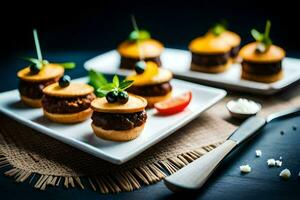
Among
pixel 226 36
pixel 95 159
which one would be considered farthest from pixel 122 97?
pixel 226 36

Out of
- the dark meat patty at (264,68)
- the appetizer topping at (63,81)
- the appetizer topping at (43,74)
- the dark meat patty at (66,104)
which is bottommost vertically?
the dark meat patty at (264,68)

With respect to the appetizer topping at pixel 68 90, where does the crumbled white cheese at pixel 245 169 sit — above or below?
below

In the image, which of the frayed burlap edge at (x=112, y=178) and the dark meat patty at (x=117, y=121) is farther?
the dark meat patty at (x=117, y=121)

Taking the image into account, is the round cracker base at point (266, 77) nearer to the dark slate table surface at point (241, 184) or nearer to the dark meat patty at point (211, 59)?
the dark meat patty at point (211, 59)

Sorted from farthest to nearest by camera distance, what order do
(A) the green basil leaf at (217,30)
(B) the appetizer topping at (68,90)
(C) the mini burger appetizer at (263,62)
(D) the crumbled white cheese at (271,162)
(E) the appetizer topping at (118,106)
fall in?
1. (A) the green basil leaf at (217,30)
2. (C) the mini burger appetizer at (263,62)
3. (B) the appetizer topping at (68,90)
4. (E) the appetizer topping at (118,106)
5. (D) the crumbled white cheese at (271,162)

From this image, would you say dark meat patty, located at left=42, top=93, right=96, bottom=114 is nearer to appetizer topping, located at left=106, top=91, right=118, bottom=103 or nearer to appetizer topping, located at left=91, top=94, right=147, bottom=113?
appetizer topping, located at left=91, top=94, right=147, bottom=113

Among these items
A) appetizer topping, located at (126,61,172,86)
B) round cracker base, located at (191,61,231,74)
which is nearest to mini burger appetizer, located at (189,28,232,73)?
round cracker base, located at (191,61,231,74)

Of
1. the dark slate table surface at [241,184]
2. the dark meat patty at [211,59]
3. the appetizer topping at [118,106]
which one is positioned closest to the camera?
the dark slate table surface at [241,184]

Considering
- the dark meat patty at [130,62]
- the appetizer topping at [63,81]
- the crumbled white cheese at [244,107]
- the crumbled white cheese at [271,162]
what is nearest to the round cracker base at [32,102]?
the appetizer topping at [63,81]
